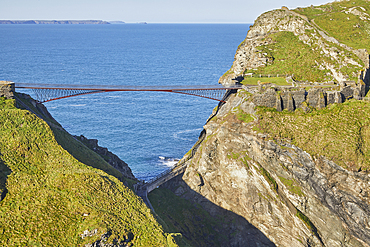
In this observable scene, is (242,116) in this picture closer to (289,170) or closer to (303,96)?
(303,96)

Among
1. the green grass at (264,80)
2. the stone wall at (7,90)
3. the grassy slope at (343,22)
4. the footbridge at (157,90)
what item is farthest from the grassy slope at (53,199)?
the grassy slope at (343,22)

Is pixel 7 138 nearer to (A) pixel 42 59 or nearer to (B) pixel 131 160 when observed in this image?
(B) pixel 131 160

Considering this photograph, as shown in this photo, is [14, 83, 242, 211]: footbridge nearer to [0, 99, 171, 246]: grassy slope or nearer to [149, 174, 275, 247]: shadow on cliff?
[149, 174, 275, 247]: shadow on cliff

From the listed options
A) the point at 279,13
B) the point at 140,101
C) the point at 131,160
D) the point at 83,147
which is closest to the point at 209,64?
the point at 140,101

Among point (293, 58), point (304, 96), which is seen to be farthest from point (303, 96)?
point (293, 58)

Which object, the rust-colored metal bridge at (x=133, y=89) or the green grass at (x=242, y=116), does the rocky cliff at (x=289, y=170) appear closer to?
the green grass at (x=242, y=116)

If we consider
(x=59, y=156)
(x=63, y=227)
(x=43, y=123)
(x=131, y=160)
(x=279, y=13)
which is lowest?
(x=131, y=160)

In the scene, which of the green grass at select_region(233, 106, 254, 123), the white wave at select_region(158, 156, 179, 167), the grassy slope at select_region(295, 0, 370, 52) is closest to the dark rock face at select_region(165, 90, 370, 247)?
the green grass at select_region(233, 106, 254, 123)
